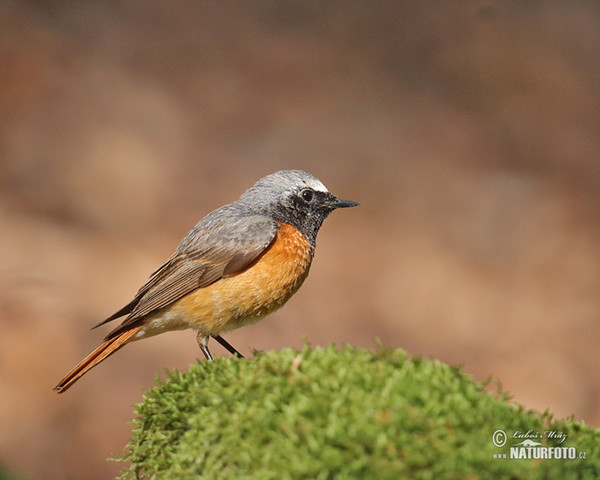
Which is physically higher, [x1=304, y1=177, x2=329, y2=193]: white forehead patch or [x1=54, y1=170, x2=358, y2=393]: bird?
[x1=304, y1=177, x2=329, y2=193]: white forehead patch

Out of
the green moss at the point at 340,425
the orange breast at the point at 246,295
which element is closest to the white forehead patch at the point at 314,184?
the orange breast at the point at 246,295

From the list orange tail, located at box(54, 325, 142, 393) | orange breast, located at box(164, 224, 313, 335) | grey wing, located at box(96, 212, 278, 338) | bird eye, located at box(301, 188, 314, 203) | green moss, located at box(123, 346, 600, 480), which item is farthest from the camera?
bird eye, located at box(301, 188, 314, 203)

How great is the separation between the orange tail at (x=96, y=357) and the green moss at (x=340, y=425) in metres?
1.22

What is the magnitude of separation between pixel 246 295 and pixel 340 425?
6.60ft

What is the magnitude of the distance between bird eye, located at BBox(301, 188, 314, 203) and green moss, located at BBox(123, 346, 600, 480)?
209 cm

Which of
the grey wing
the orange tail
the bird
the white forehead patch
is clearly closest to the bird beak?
the white forehead patch

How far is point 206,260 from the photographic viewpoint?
4.37 meters

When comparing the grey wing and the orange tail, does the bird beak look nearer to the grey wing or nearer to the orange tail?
the grey wing

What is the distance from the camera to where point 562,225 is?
395 inches

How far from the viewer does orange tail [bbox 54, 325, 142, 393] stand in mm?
3867

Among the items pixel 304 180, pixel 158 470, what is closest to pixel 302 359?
pixel 158 470

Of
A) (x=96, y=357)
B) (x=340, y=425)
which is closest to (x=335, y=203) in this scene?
(x=96, y=357)

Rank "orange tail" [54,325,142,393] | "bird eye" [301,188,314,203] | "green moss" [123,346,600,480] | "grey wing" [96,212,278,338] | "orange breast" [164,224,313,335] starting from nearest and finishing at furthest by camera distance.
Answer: "green moss" [123,346,600,480] → "orange tail" [54,325,142,393] → "orange breast" [164,224,313,335] → "grey wing" [96,212,278,338] → "bird eye" [301,188,314,203]

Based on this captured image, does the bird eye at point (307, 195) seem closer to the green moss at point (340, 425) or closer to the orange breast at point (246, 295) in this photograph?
the orange breast at point (246, 295)
